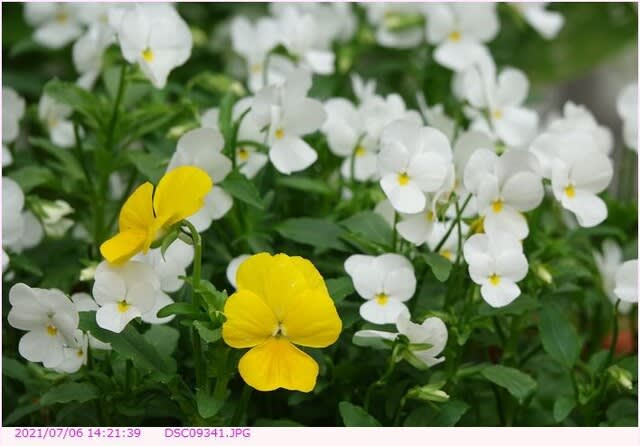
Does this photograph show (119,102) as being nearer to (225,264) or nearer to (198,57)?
(225,264)

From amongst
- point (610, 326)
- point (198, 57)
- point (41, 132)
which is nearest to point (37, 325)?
point (41, 132)

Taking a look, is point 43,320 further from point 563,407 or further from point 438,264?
point 563,407

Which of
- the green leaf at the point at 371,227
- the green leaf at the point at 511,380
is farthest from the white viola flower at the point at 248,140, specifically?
the green leaf at the point at 511,380

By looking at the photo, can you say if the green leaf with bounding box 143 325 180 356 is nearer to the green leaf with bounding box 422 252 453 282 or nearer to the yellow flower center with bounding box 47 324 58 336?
the yellow flower center with bounding box 47 324 58 336

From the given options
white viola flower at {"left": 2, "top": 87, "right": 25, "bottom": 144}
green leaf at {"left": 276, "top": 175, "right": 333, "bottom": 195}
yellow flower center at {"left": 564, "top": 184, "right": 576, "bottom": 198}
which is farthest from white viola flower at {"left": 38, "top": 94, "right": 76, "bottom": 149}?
yellow flower center at {"left": 564, "top": 184, "right": 576, "bottom": 198}

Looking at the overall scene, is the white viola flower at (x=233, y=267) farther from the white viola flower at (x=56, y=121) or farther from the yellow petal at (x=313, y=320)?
the white viola flower at (x=56, y=121)

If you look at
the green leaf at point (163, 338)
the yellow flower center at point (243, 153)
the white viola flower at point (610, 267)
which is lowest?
the white viola flower at point (610, 267)

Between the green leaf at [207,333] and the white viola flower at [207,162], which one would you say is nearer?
the green leaf at [207,333]
